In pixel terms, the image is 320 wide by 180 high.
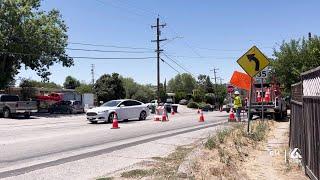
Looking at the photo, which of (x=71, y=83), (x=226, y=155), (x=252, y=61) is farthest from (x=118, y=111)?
(x=71, y=83)

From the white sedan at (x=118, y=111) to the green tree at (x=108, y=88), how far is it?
61.0 metres

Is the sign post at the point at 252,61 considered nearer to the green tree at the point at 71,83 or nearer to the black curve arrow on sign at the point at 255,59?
the black curve arrow on sign at the point at 255,59

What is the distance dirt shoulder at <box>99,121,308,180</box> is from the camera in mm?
9812

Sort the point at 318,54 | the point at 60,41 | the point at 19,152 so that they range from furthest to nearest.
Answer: the point at 60,41, the point at 318,54, the point at 19,152

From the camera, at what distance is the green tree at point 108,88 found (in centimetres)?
9375

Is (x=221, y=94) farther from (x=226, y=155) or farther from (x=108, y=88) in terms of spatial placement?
(x=226, y=155)

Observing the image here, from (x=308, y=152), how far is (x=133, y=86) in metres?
124

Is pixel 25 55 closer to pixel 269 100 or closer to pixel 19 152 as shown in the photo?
pixel 269 100

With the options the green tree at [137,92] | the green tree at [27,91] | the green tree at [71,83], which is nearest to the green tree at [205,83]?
the green tree at [137,92]

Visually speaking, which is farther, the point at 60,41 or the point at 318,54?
the point at 60,41

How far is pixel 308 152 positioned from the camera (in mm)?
9617

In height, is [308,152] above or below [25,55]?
below

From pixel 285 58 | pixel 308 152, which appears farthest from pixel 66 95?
pixel 308 152

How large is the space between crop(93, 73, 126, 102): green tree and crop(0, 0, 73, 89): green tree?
36962 millimetres
